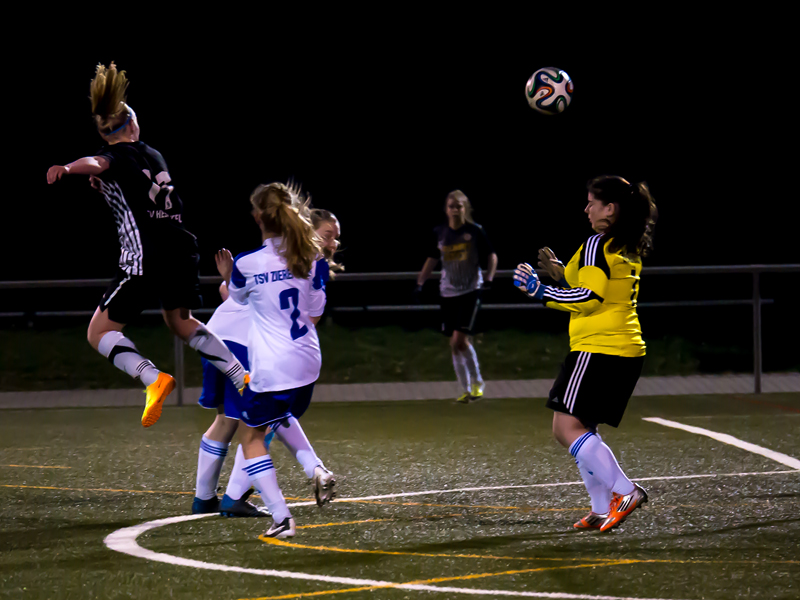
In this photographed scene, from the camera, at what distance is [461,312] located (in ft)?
40.2

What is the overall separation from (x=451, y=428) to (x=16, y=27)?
19.2 meters

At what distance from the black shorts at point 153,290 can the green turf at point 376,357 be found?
24.5 ft

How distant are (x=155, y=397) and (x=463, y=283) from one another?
598 centimetres

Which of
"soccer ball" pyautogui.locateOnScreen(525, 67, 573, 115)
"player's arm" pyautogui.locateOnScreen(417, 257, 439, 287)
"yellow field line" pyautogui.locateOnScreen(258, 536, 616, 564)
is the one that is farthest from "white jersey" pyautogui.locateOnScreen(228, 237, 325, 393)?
"player's arm" pyautogui.locateOnScreen(417, 257, 439, 287)

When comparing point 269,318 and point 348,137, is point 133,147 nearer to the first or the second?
point 269,318

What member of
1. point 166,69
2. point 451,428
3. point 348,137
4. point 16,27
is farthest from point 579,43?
point 451,428

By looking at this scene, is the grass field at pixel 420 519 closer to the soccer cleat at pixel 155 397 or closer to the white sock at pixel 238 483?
the white sock at pixel 238 483

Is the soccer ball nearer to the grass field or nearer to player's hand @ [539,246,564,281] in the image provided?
the grass field

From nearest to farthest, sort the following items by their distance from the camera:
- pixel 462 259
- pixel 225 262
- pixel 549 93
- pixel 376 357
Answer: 1. pixel 225 262
2. pixel 549 93
3. pixel 462 259
4. pixel 376 357

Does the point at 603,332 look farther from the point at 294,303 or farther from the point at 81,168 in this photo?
the point at 81,168

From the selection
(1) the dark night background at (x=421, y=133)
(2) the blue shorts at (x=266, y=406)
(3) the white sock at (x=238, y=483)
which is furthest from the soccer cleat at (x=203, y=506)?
(1) the dark night background at (x=421, y=133)

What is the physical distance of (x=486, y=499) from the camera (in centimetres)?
709

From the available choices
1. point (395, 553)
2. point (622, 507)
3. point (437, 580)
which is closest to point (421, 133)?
point (622, 507)

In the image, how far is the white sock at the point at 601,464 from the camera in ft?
19.8
